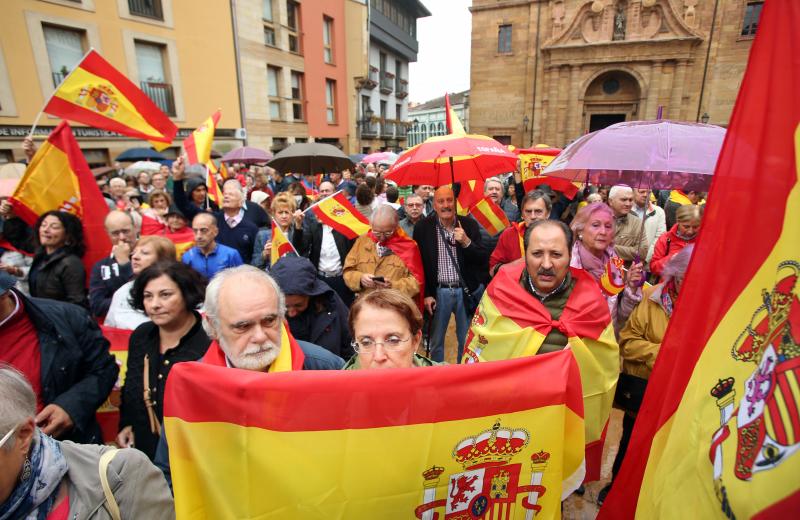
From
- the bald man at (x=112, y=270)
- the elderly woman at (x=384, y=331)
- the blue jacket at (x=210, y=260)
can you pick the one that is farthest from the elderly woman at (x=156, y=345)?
the blue jacket at (x=210, y=260)

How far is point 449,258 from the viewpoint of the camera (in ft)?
13.7

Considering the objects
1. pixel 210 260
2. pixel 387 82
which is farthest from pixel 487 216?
pixel 387 82

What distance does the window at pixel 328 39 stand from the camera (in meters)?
23.9

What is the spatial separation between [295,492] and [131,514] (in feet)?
1.74

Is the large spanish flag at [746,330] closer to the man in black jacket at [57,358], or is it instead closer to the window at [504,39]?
the man in black jacket at [57,358]

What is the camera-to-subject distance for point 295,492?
Result: 1315 millimetres

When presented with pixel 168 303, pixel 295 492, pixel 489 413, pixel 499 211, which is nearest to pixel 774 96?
pixel 489 413

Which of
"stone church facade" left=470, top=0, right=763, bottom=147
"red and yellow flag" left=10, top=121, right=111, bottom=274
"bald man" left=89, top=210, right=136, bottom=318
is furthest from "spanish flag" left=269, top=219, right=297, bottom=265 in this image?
"stone church facade" left=470, top=0, right=763, bottom=147

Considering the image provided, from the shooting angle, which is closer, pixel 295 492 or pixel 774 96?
pixel 774 96

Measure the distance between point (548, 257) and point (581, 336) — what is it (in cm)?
45

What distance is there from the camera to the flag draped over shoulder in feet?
7.27

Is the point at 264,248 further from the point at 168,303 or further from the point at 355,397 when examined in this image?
the point at 355,397

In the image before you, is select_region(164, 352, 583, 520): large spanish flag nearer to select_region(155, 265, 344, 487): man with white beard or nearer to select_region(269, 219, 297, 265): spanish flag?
select_region(155, 265, 344, 487): man with white beard

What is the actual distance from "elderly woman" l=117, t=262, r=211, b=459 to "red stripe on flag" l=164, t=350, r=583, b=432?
2.83 ft
